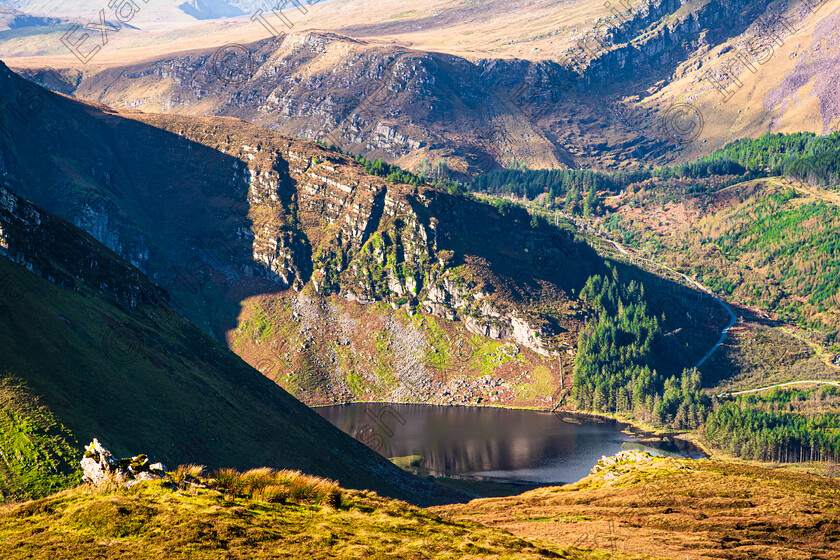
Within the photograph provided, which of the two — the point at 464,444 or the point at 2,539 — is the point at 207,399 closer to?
the point at 2,539

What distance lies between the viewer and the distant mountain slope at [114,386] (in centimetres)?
7275

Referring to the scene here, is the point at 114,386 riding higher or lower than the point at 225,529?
higher

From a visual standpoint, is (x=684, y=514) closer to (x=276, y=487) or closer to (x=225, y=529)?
(x=276, y=487)

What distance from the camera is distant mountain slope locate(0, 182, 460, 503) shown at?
7275 cm

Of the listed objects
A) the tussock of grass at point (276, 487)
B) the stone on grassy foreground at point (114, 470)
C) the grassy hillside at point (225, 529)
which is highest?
the stone on grassy foreground at point (114, 470)

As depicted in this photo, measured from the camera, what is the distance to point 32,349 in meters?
82.6

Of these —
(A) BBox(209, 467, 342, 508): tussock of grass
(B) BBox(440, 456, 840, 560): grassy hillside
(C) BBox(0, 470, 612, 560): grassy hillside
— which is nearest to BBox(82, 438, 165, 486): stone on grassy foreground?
(C) BBox(0, 470, 612, 560): grassy hillside

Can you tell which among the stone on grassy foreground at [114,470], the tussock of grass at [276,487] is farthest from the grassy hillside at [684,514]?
the stone on grassy foreground at [114,470]

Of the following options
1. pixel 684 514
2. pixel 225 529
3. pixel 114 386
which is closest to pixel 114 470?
pixel 225 529

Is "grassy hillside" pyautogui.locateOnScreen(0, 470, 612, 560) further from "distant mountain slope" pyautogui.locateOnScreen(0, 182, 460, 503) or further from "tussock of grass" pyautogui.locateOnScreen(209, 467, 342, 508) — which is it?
"distant mountain slope" pyautogui.locateOnScreen(0, 182, 460, 503)

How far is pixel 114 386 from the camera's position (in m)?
89.5

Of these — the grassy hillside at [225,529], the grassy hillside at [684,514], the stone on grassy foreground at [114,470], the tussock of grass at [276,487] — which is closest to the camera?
the grassy hillside at [225,529]

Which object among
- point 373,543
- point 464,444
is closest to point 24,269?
point 373,543

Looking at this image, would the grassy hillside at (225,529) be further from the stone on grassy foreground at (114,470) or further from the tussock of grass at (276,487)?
the stone on grassy foreground at (114,470)
